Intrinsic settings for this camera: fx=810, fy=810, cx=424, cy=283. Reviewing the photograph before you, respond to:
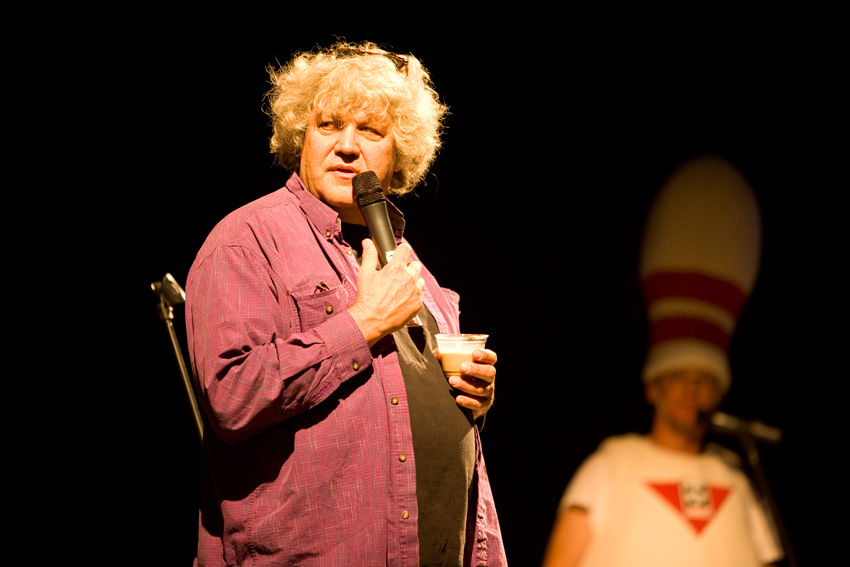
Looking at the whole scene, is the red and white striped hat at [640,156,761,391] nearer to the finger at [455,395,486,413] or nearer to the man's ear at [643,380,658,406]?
the man's ear at [643,380,658,406]

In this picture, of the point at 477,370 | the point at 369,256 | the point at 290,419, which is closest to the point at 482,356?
the point at 477,370

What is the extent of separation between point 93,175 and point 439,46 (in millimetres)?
1171

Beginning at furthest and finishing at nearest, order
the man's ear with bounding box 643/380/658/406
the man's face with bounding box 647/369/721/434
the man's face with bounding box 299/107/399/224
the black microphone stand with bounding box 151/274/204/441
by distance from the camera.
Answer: the black microphone stand with bounding box 151/274/204/441
the man's face with bounding box 299/107/399/224
the man's ear with bounding box 643/380/658/406
the man's face with bounding box 647/369/721/434

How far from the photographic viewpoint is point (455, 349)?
5.79ft

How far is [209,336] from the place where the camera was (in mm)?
1526

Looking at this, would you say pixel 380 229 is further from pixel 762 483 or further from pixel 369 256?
pixel 762 483

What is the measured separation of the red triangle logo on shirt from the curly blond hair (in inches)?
41.0

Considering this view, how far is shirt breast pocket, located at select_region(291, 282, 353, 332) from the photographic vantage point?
5.38 feet

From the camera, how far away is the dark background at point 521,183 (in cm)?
180

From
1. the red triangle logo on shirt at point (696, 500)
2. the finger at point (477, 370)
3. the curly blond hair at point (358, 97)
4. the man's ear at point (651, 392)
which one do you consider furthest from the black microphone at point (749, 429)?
the curly blond hair at point (358, 97)

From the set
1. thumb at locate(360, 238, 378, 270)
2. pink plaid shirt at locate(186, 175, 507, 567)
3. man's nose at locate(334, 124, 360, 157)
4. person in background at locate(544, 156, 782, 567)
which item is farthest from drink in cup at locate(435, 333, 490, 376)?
man's nose at locate(334, 124, 360, 157)

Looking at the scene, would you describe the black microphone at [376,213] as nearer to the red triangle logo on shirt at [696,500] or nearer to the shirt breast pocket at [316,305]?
the shirt breast pocket at [316,305]

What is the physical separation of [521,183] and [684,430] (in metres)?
1.15

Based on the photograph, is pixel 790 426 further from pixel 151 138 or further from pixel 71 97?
pixel 71 97
